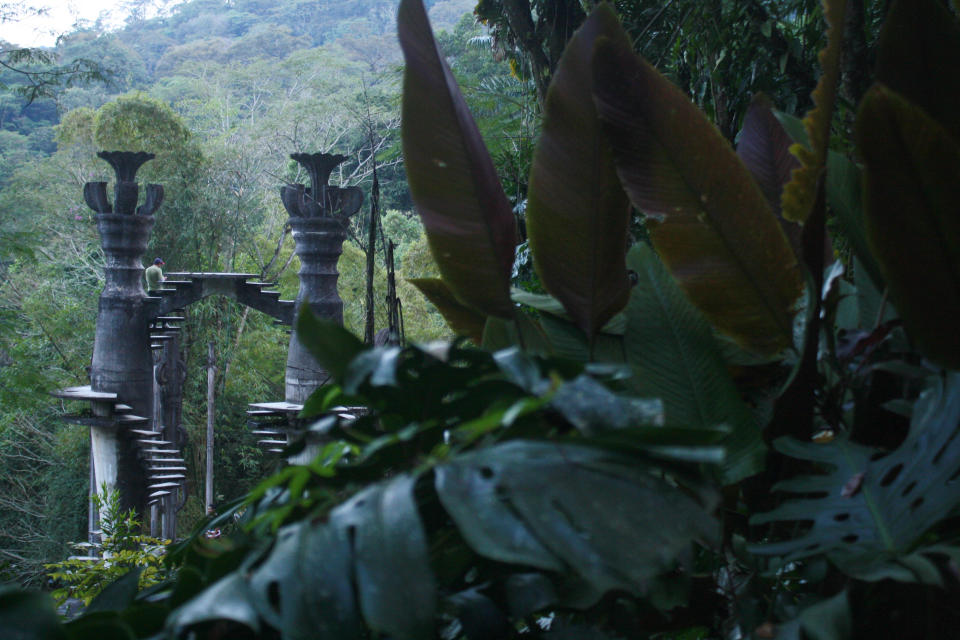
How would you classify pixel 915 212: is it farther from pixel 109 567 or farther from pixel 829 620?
pixel 109 567

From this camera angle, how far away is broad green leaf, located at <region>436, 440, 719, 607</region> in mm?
339

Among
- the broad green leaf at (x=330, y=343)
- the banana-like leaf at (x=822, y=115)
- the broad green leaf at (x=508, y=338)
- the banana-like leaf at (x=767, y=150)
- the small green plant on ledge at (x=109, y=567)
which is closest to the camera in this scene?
the broad green leaf at (x=330, y=343)

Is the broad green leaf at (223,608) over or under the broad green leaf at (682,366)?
under

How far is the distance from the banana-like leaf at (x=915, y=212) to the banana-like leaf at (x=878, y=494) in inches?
1.8

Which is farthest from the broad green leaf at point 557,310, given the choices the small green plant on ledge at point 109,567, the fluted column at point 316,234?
the fluted column at point 316,234

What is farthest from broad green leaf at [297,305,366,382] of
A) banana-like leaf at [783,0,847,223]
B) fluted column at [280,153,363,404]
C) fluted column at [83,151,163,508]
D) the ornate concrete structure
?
fluted column at [83,151,163,508]

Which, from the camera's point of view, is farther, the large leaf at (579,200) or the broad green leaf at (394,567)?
the large leaf at (579,200)

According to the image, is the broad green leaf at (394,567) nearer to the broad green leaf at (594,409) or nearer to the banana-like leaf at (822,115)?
the broad green leaf at (594,409)

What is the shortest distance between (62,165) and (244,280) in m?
7.94

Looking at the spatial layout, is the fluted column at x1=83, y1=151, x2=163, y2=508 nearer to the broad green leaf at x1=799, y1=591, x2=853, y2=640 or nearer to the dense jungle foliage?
the dense jungle foliage

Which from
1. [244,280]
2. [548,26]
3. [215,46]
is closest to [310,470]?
[548,26]

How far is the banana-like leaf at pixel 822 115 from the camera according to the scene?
57 cm

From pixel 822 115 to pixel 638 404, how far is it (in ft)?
0.99

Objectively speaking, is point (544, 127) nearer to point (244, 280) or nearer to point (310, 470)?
point (310, 470)
